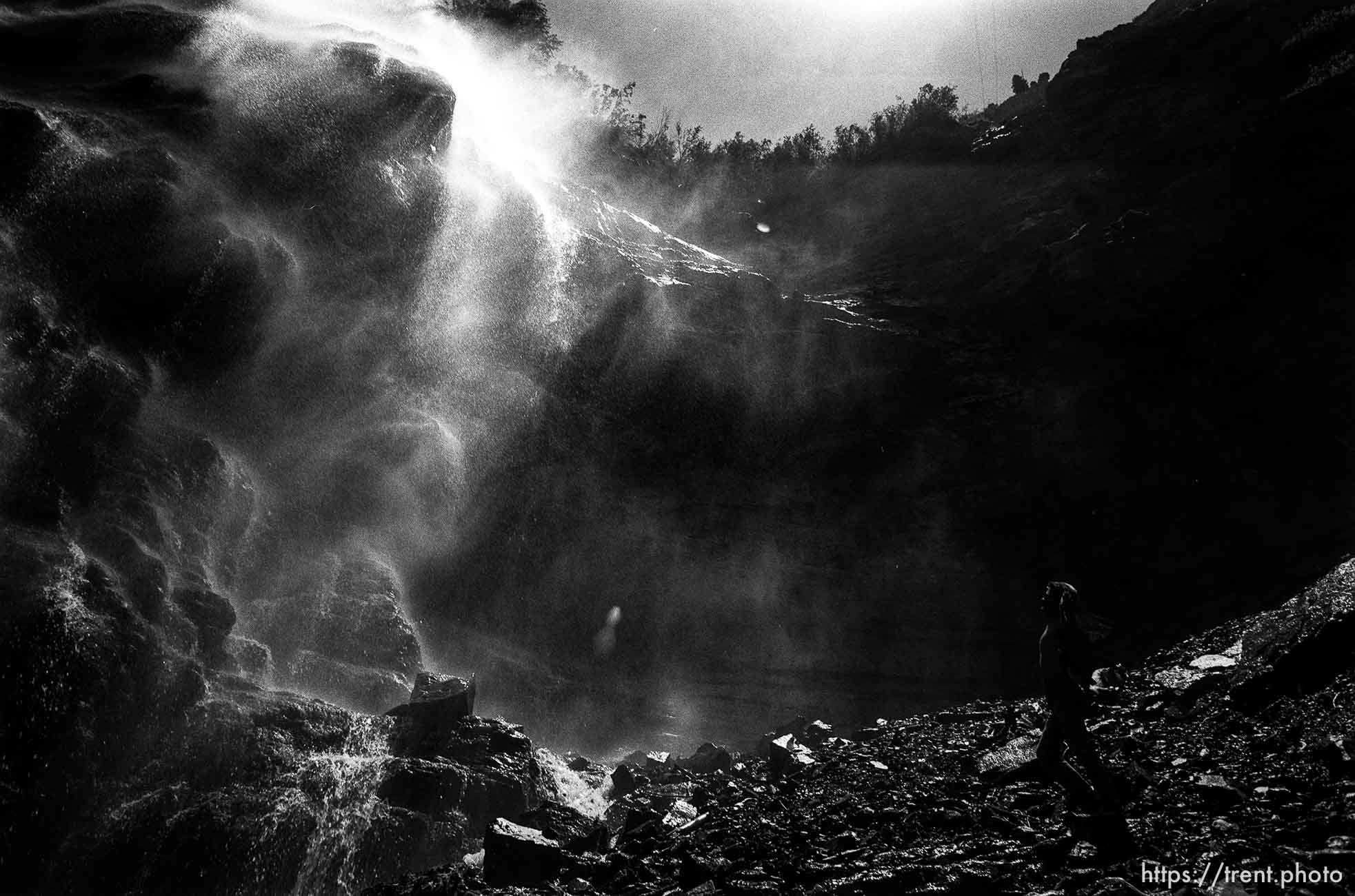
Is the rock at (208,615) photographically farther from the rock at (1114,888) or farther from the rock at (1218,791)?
the rock at (1218,791)

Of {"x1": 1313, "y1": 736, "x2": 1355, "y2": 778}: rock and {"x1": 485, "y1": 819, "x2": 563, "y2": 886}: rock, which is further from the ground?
{"x1": 1313, "y1": 736, "x2": 1355, "y2": 778}: rock

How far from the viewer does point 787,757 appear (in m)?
11.8


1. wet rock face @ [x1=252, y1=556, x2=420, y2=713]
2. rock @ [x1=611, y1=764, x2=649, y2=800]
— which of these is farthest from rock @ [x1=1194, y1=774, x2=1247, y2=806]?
wet rock face @ [x1=252, y1=556, x2=420, y2=713]

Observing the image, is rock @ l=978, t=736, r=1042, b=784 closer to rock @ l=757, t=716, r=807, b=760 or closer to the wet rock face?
rock @ l=757, t=716, r=807, b=760

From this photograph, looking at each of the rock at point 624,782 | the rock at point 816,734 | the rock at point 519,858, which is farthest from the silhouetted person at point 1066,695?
the rock at point 624,782

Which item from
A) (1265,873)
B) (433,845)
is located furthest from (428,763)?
(1265,873)

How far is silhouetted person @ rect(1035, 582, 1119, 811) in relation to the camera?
7.04 m

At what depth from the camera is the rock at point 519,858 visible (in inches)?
328

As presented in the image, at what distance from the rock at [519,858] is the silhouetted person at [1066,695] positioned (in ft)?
16.8

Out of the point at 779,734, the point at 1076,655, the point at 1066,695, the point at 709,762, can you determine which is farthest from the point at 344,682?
the point at 1076,655

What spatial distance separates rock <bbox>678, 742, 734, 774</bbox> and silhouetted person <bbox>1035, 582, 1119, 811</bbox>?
23.7 ft

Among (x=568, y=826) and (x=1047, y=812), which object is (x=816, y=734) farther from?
(x=1047, y=812)

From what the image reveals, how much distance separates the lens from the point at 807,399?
2684 centimetres

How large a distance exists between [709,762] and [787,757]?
8.98ft
